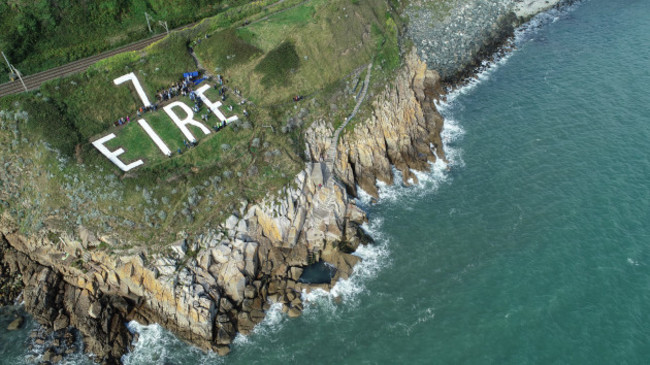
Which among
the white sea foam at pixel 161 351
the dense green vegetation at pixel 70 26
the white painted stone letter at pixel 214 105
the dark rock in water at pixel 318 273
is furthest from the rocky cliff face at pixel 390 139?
the dense green vegetation at pixel 70 26

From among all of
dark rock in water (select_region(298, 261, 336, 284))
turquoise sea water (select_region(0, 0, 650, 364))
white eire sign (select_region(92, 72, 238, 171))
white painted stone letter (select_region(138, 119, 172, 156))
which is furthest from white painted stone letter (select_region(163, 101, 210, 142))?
turquoise sea water (select_region(0, 0, 650, 364))

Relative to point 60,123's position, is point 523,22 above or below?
below

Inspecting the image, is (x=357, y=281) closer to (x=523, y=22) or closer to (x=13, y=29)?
(x=13, y=29)

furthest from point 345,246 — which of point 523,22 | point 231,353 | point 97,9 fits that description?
point 523,22

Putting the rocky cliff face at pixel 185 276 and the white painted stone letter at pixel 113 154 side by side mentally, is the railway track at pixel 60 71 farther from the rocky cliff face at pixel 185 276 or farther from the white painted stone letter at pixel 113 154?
the rocky cliff face at pixel 185 276

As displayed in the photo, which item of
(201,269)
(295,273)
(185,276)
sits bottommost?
(295,273)

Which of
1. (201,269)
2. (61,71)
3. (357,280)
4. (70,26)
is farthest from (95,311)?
(70,26)

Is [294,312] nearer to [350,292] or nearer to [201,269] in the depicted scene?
[350,292]
